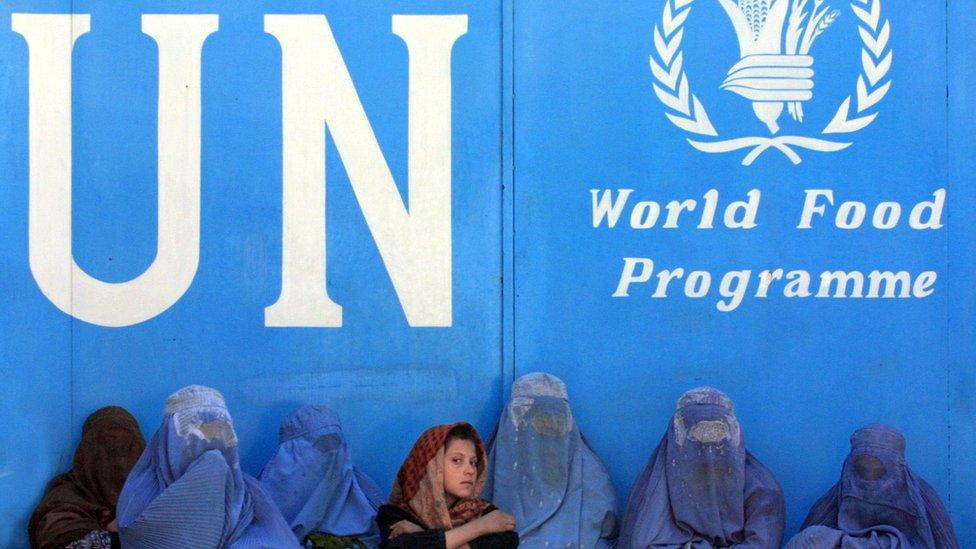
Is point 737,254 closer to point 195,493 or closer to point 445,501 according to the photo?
point 445,501

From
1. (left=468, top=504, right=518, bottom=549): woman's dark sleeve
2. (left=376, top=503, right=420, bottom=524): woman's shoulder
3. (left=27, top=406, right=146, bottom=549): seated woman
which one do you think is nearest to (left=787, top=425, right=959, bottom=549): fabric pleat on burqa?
(left=468, top=504, right=518, bottom=549): woman's dark sleeve

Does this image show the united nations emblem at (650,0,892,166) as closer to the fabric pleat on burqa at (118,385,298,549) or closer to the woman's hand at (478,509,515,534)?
the woman's hand at (478,509,515,534)

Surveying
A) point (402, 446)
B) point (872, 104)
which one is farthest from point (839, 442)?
point (402, 446)

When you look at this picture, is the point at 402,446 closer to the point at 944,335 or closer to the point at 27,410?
the point at 27,410

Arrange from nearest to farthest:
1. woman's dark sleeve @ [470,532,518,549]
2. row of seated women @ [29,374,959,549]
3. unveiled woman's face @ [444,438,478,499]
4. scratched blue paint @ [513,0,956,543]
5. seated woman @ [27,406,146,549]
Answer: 1. row of seated women @ [29,374,959,549]
2. woman's dark sleeve @ [470,532,518,549]
3. unveiled woman's face @ [444,438,478,499]
4. seated woman @ [27,406,146,549]
5. scratched blue paint @ [513,0,956,543]

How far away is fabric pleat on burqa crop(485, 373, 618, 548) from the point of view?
600cm

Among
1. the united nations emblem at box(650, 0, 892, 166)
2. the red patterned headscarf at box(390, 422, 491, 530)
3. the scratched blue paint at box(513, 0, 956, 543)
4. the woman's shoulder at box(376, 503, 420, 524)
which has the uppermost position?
the united nations emblem at box(650, 0, 892, 166)

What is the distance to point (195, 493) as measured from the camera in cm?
548

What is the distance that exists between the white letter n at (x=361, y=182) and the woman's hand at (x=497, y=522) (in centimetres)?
103

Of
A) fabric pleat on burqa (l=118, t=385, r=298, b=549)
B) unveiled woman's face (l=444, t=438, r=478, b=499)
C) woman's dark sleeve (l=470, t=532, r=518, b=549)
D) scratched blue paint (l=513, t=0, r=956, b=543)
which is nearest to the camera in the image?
fabric pleat on burqa (l=118, t=385, r=298, b=549)

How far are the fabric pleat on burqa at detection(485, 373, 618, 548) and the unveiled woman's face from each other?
0.32 metres

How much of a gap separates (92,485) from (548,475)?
1920mm

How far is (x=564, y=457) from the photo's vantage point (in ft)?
20.2

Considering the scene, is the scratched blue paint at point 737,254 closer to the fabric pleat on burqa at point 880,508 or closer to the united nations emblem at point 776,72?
the united nations emblem at point 776,72
